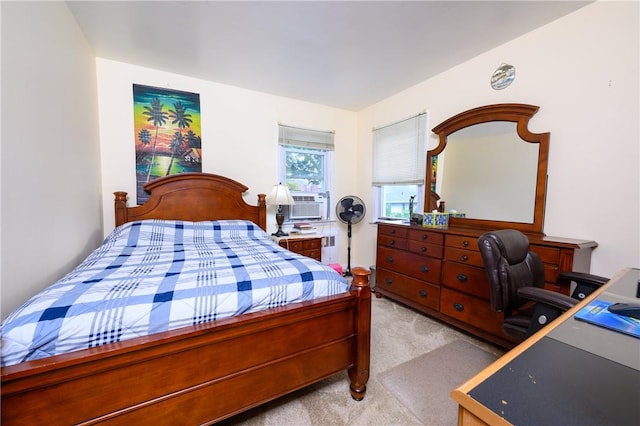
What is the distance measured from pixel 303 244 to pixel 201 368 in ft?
6.93

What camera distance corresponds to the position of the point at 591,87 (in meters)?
1.75

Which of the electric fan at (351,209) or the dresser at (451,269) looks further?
the electric fan at (351,209)

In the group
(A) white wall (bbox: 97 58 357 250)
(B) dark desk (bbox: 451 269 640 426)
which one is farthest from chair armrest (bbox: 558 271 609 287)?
(A) white wall (bbox: 97 58 357 250)

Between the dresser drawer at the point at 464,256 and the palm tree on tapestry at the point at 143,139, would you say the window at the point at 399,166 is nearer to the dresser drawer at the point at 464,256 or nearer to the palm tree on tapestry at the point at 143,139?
the dresser drawer at the point at 464,256

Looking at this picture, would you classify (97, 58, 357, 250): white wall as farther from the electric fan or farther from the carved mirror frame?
the carved mirror frame

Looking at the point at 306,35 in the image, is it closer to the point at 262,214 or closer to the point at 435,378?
the point at 262,214

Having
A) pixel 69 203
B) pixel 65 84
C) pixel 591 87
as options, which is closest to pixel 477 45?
pixel 591 87

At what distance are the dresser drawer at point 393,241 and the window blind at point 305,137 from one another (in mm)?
1602

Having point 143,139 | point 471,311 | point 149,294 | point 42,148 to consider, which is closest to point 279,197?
point 143,139

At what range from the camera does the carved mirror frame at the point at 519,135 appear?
198 cm

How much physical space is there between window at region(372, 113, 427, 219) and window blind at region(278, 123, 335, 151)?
675 mm

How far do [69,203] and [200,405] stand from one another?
1743 mm

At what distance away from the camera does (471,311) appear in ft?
6.70

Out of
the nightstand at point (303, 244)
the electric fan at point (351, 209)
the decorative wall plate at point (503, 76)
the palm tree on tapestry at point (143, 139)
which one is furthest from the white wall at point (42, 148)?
the decorative wall plate at point (503, 76)
